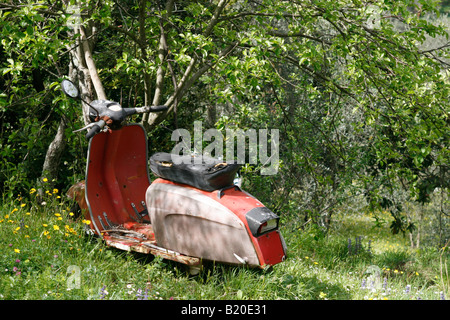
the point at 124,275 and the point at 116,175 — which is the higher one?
the point at 116,175

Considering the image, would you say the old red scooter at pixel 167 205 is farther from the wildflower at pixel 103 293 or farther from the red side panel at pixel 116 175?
the wildflower at pixel 103 293

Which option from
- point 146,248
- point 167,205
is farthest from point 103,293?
point 167,205

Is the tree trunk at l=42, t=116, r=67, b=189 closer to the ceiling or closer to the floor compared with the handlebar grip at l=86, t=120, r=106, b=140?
closer to the floor

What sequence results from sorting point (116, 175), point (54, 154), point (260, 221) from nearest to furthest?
1. point (260, 221)
2. point (116, 175)
3. point (54, 154)

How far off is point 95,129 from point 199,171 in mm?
822

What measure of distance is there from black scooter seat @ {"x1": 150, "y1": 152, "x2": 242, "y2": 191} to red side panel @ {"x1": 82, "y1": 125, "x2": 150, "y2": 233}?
66cm

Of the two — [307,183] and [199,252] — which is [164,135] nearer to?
[307,183]

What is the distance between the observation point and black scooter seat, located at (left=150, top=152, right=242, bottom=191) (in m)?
3.36

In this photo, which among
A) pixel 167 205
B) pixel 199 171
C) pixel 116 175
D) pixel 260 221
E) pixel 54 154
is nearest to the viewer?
pixel 260 221

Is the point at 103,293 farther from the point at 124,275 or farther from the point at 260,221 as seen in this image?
the point at 260,221

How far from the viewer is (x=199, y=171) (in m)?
3.39

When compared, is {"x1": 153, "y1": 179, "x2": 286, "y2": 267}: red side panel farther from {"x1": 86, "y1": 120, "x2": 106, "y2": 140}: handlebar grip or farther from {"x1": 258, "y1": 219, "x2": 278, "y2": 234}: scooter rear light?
{"x1": 86, "y1": 120, "x2": 106, "y2": 140}: handlebar grip

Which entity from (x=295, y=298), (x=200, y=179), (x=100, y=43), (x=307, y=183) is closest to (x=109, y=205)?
(x=200, y=179)

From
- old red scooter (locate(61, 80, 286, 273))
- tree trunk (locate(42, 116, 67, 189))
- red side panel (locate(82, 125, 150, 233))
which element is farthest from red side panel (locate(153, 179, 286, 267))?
tree trunk (locate(42, 116, 67, 189))
